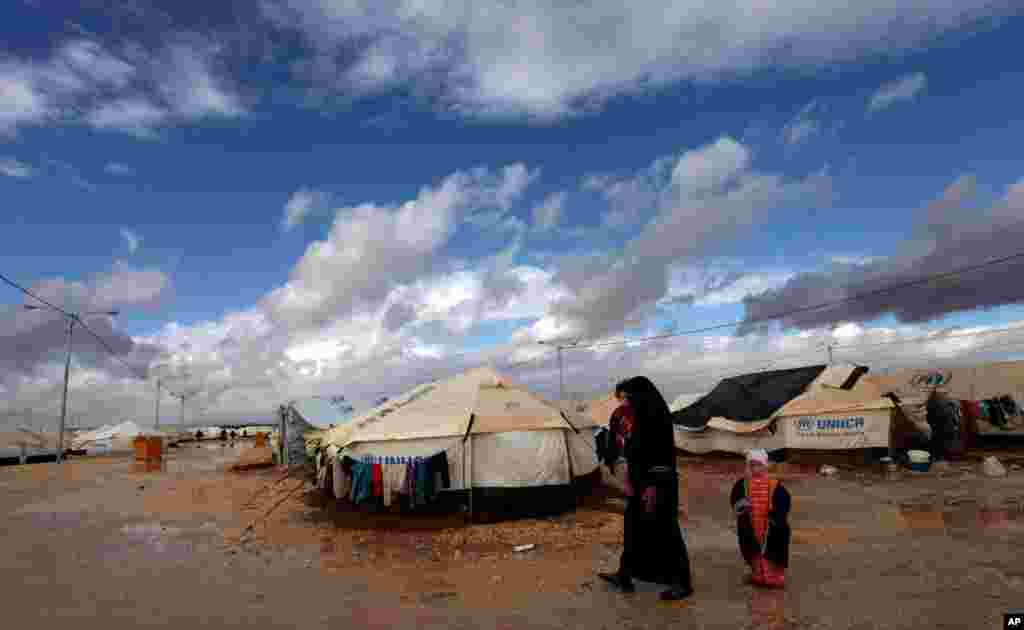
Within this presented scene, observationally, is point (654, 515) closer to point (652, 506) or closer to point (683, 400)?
point (652, 506)

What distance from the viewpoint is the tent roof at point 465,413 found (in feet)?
45.7

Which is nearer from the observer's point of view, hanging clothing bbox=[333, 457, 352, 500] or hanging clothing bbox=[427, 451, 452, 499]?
hanging clothing bbox=[427, 451, 452, 499]

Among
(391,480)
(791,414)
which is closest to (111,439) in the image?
(391,480)

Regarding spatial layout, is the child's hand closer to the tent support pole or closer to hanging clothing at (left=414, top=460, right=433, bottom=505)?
the tent support pole

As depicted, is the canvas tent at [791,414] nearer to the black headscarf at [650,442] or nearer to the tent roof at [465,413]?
the tent roof at [465,413]

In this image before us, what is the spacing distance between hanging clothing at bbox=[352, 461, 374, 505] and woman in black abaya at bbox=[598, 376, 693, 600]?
7.56 m

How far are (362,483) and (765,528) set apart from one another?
916cm

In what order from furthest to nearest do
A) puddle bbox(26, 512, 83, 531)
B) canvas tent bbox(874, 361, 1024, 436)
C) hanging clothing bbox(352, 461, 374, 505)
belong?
1. canvas tent bbox(874, 361, 1024, 436)
2. hanging clothing bbox(352, 461, 374, 505)
3. puddle bbox(26, 512, 83, 531)

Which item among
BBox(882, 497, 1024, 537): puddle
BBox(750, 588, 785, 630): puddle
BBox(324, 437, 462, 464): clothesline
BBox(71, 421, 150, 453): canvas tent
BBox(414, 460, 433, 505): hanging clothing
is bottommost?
BBox(882, 497, 1024, 537): puddle

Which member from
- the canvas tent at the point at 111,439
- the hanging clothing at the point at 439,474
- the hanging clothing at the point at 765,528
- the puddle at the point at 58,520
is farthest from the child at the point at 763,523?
the canvas tent at the point at 111,439

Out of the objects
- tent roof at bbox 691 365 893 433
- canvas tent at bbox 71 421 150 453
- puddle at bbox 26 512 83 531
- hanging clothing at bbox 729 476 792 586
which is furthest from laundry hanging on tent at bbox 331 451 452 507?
canvas tent at bbox 71 421 150 453

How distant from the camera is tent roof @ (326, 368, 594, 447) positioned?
13938 mm

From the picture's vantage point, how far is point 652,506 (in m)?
7.15

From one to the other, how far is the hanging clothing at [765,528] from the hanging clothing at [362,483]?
8.55 metres
